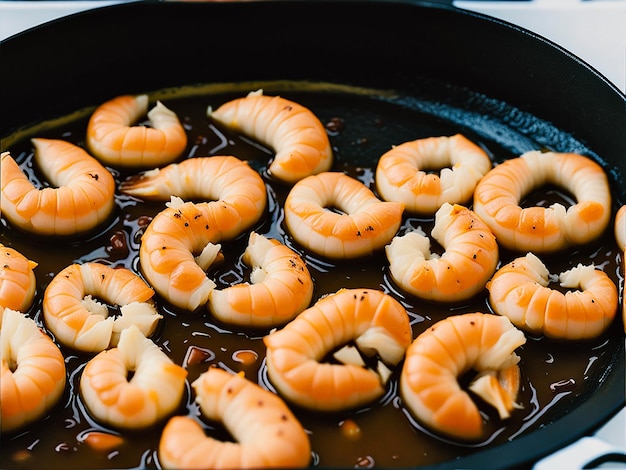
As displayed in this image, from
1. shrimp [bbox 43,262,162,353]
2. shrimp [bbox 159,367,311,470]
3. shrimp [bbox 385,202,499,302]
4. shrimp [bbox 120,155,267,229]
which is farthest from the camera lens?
shrimp [bbox 120,155,267,229]

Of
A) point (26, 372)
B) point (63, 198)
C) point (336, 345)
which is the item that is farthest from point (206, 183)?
point (26, 372)

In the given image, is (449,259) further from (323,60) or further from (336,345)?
(323,60)

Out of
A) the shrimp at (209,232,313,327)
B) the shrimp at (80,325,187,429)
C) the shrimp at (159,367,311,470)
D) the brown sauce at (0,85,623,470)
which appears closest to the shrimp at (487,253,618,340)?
the brown sauce at (0,85,623,470)

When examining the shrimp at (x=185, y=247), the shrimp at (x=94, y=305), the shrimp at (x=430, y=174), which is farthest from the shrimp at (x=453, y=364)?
the shrimp at (x=94, y=305)

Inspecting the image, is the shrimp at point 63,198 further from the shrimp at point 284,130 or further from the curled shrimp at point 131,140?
the shrimp at point 284,130

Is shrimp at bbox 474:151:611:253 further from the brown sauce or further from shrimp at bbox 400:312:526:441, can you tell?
shrimp at bbox 400:312:526:441

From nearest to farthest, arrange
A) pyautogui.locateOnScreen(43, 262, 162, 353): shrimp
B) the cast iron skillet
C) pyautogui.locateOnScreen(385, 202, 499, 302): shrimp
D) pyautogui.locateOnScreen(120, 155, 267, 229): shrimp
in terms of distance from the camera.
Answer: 1. pyautogui.locateOnScreen(43, 262, 162, 353): shrimp
2. pyautogui.locateOnScreen(385, 202, 499, 302): shrimp
3. pyautogui.locateOnScreen(120, 155, 267, 229): shrimp
4. the cast iron skillet
